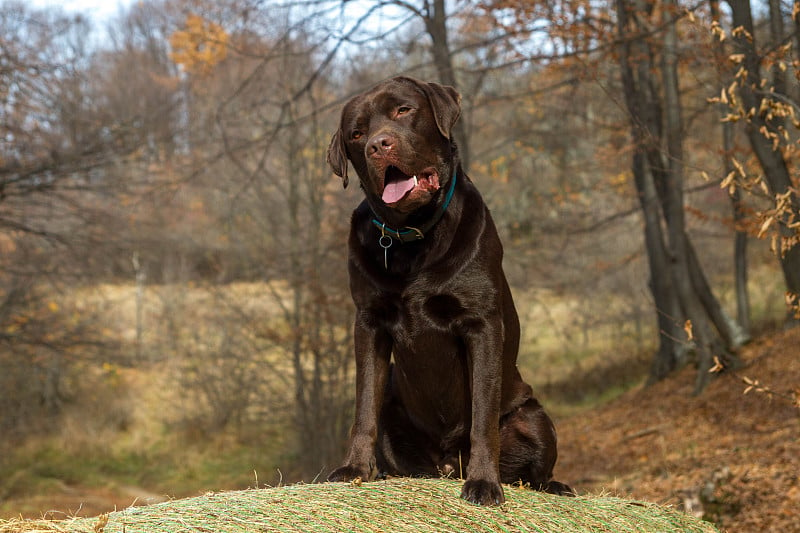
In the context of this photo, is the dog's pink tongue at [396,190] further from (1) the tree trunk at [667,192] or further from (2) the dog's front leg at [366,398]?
(1) the tree trunk at [667,192]

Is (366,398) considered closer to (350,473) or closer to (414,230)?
(350,473)

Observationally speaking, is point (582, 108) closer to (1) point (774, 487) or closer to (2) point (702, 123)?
(2) point (702, 123)

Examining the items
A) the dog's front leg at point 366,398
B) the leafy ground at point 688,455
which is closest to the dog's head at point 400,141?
the dog's front leg at point 366,398

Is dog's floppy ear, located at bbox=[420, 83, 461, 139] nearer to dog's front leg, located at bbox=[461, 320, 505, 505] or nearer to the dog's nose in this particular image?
the dog's nose

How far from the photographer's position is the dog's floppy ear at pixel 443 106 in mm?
3451

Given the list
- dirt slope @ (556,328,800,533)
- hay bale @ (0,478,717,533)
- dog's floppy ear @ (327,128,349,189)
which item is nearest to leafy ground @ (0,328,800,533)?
dirt slope @ (556,328,800,533)

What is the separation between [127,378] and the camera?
20.6 meters

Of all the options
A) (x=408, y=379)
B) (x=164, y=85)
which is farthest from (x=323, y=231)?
(x=164, y=85)

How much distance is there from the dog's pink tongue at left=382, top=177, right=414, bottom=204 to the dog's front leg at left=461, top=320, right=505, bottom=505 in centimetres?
64

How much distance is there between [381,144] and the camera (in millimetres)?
3199

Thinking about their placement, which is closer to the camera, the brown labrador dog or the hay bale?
the hay bale

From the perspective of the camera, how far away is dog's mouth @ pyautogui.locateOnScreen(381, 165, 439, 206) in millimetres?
3289

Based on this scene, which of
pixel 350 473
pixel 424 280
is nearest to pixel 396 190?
pixel 424 280

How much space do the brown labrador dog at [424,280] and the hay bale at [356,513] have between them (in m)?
0.12
